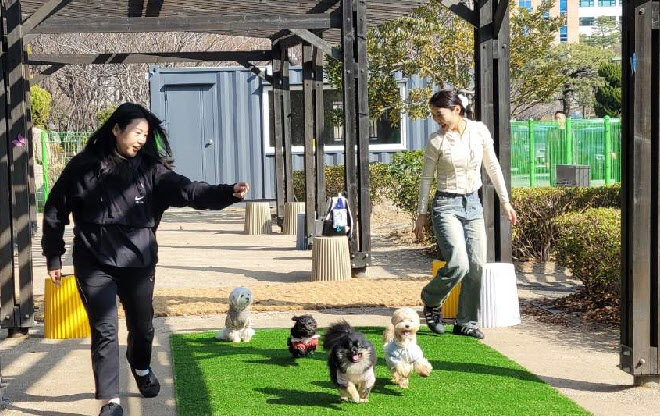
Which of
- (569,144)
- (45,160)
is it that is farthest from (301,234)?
(569,144)

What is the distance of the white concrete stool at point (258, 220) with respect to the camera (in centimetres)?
2011

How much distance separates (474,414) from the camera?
20.4 feet

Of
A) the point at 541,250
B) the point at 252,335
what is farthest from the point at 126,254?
the point at 541,250

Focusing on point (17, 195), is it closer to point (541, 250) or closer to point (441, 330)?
point (441, 330)

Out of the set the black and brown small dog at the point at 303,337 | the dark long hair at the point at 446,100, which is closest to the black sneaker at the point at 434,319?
the black and brown small dog at the point at 303,337

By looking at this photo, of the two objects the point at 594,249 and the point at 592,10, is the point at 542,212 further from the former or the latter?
the point at 592,10

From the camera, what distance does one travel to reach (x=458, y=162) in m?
8.38

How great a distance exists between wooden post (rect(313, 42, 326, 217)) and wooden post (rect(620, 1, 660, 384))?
10.7 meters

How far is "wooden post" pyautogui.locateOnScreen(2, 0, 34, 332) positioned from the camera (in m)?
9.48

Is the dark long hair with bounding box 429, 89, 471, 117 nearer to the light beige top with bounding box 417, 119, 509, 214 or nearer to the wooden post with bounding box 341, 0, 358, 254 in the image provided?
the light beige top with bounding box 417, 119, 509, 214

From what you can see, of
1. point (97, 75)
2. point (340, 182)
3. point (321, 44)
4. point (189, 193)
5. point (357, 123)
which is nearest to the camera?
point (189, 193)

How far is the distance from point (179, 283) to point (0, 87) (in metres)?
4.16

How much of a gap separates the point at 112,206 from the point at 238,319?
8.57 ft

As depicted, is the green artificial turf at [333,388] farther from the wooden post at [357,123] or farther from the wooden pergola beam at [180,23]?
the wooden pergola beam at [180,23]
